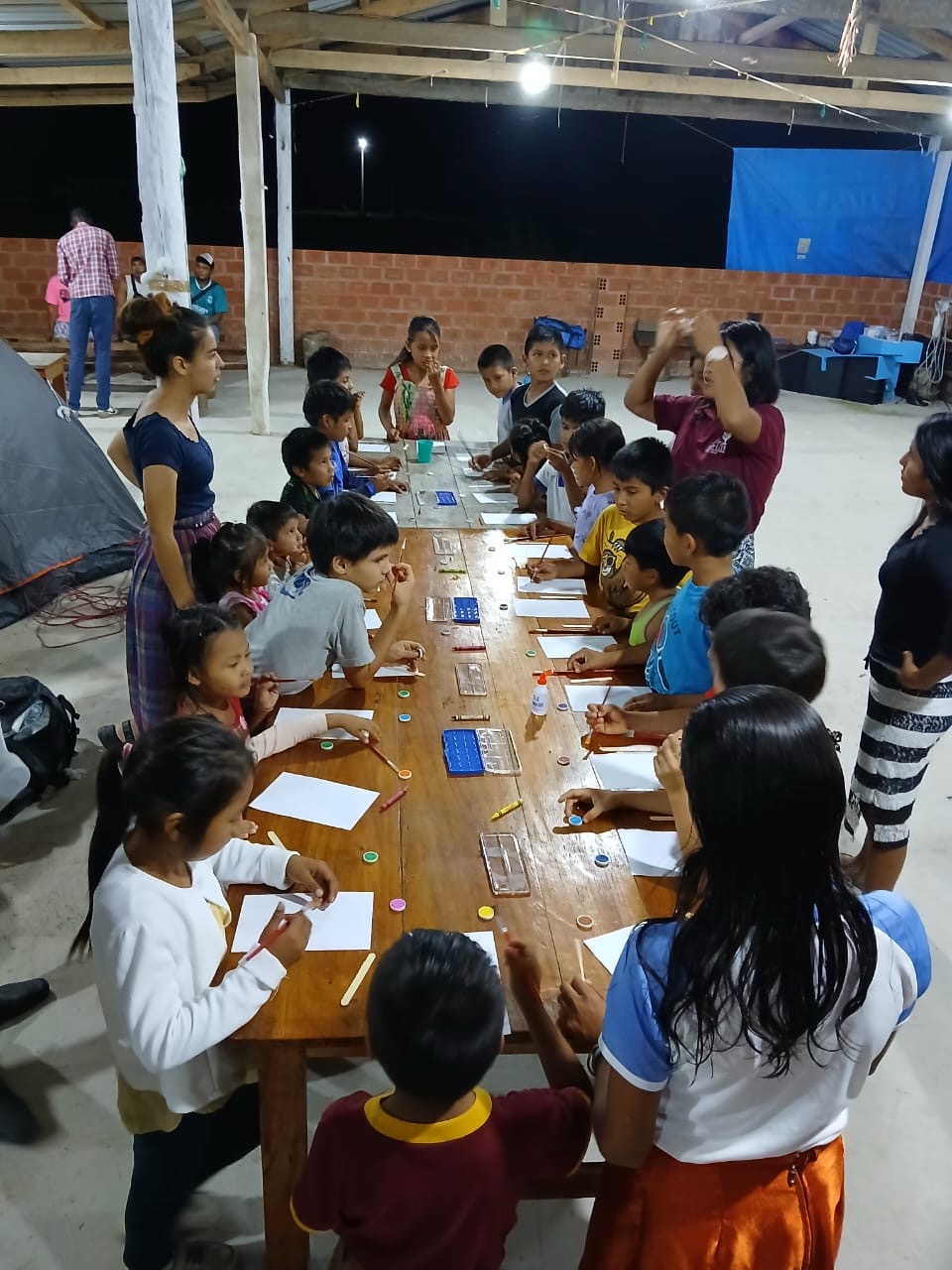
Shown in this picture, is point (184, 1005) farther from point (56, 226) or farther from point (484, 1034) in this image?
point (56, 226)

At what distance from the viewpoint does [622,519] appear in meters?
2.63

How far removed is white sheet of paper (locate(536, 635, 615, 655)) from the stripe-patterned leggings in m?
0.65

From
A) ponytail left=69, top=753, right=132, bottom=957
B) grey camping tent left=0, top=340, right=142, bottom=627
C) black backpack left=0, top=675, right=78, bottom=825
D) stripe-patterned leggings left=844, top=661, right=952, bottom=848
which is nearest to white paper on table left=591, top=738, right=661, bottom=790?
stripe-patterned leggings left=844, top=661, right=952, bottom=848

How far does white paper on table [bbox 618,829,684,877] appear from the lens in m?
1.53

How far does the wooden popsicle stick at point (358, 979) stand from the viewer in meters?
1.24

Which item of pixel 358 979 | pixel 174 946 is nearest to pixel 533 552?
pixel 358 979

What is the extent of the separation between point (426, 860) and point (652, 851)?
1.28 feet

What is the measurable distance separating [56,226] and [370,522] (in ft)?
30.5

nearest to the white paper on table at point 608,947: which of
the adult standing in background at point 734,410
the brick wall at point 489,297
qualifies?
the adult standing in background at point 734,410

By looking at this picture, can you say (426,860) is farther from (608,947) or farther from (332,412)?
(332,412)

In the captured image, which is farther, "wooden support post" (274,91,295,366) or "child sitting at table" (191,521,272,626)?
"wooden support post" (274,91,295,366)

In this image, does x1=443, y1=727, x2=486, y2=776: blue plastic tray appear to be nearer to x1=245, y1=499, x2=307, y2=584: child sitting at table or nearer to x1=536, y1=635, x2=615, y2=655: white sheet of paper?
x1=536, y1=635, x2=615, y2=655: white sheet of paper

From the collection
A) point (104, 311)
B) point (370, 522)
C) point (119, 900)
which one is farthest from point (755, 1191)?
point (104, 311)

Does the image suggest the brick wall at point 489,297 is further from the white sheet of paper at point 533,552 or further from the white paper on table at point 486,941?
the white paper on table at point 486,941
